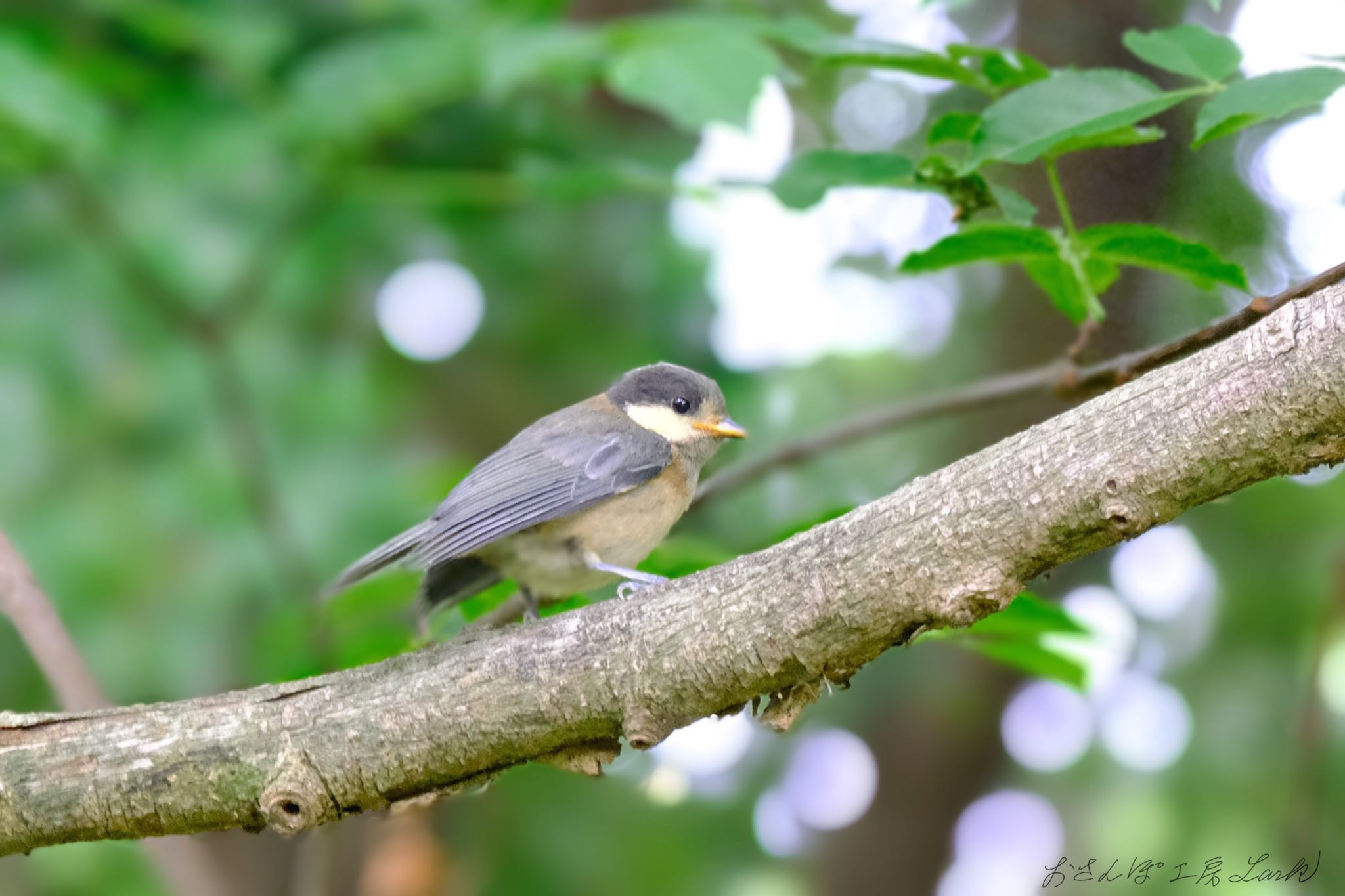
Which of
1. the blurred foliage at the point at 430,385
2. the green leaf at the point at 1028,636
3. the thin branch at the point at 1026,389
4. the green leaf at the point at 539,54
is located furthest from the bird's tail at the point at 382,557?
the green leaf at the point at 1028,636

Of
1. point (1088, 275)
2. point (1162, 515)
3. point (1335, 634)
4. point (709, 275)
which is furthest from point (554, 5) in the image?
point (1335, 634)

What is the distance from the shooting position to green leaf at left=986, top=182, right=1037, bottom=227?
2057 mm

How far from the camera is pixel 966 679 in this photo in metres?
4.06

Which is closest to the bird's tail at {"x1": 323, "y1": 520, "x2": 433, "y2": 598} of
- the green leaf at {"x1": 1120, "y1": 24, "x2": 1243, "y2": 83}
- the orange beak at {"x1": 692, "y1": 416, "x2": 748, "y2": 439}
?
the orange beak at {"x1": 692, "y1": 416, "x2": 748, "y2": 439}

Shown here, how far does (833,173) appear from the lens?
7.06 feet

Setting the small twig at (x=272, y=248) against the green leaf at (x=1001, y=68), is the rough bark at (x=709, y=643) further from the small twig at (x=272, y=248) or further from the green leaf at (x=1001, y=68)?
the small twig at (x=272, y=248)

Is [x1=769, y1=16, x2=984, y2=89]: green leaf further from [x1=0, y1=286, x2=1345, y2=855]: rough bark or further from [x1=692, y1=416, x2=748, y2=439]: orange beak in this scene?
[x1=692, y1=416, x2=748, y2=439]: orange beak

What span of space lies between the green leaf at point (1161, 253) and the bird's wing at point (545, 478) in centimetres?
118

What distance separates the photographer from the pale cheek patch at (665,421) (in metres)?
3.05

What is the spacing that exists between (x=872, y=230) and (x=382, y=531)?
80.1 inches

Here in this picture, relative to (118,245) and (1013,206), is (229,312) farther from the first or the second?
(1013,206)

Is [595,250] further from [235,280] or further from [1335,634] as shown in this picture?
[1335,634]

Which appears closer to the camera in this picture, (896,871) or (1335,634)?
(1335,634)

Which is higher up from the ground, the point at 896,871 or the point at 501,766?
the point at 501,766
